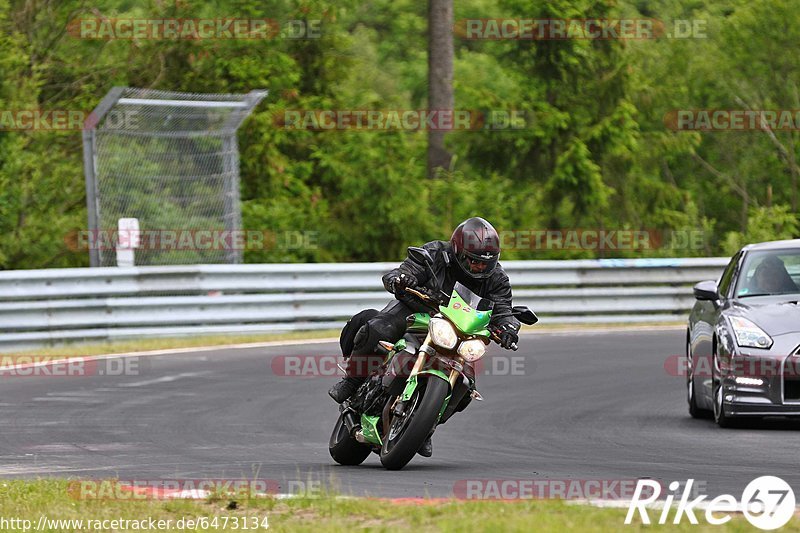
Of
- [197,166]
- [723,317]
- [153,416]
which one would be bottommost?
[153,416]

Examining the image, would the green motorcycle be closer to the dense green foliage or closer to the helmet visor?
the helmet visor

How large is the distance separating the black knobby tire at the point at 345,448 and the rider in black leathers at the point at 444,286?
235mm

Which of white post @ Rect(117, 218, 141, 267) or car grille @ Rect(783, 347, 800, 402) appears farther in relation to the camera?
white post @ Rect(117, 218, 141, 267)

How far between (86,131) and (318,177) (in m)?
12.6

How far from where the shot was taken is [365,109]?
93.2 feet

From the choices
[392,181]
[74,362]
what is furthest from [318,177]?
[74,362]

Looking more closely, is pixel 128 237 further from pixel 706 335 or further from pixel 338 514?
pixel 338 514

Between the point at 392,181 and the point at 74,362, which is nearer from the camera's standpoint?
the point at 74,362

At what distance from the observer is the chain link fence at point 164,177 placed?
1962 cm

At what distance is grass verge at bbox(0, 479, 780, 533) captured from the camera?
21.6ft

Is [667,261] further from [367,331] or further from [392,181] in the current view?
[367,331]

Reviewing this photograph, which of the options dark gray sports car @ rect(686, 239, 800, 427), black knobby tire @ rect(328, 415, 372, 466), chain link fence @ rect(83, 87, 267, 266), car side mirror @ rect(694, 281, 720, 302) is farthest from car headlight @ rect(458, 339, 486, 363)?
chain link fence @ rect(83, 87, 267, 266)

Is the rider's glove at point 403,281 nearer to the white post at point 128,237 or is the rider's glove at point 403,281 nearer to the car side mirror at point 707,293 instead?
the car side mirror at point 707,293

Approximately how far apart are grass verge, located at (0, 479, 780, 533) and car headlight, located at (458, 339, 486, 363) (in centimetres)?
158
